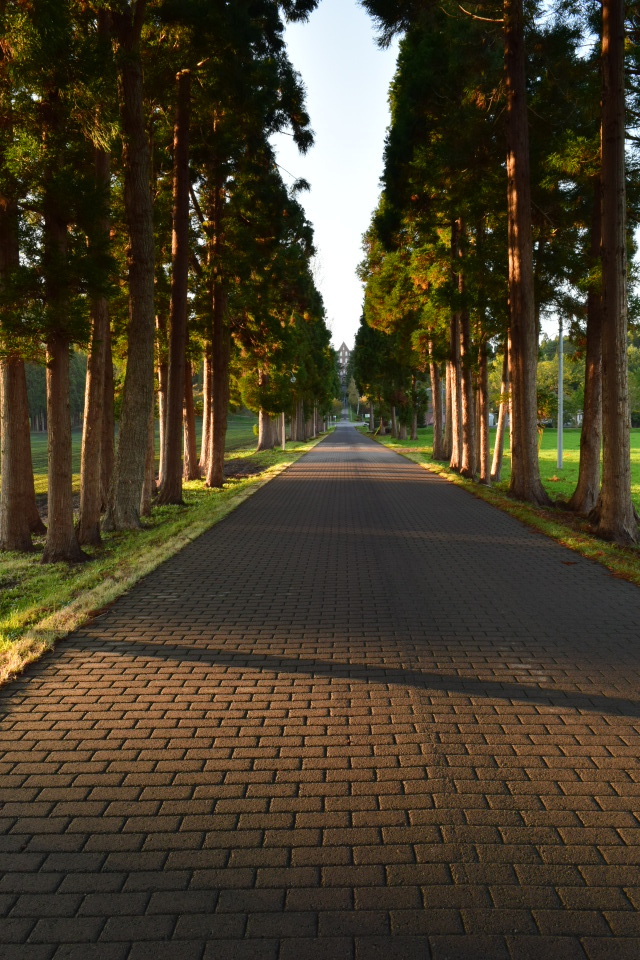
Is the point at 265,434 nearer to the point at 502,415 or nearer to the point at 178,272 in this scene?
the point at 502,415

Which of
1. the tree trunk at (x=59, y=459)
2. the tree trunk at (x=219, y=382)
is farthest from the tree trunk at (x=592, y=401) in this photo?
the tree trunk at (x=59, y=459)

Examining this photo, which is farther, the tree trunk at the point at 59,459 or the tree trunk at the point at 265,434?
the tree trunk at the point at 265,434

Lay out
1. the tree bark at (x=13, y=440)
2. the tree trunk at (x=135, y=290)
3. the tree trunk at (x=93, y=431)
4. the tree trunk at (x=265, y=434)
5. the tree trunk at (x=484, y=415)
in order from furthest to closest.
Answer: the tree trunk at (x=265, y=434)
the tree trunk at (x=484, y=415)
the tree trunk at (x=135, y=290)
the tree trunk at (x=93, y=431)
the tree bark at (x=13, y=440)

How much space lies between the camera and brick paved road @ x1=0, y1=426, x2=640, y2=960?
8.99 feet

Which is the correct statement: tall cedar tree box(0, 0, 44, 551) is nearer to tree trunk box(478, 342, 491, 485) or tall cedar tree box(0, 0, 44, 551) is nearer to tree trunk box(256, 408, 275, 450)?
tree trunk box(478, 342, 491, 485)

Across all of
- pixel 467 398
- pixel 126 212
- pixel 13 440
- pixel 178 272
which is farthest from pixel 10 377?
pixel 467 398

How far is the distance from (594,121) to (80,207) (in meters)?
10.1

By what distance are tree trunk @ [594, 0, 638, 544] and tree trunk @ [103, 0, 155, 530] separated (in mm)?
7169

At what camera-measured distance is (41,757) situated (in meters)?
4.08

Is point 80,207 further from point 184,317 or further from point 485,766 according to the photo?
point 485,766

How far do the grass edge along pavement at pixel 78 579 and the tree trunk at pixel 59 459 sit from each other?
1.14ft

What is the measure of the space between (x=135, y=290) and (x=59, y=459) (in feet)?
12.4

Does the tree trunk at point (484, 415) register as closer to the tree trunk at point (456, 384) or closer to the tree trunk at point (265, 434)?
the tree trunk at point (456, 384)

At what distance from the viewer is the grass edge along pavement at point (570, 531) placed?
31.0ft
